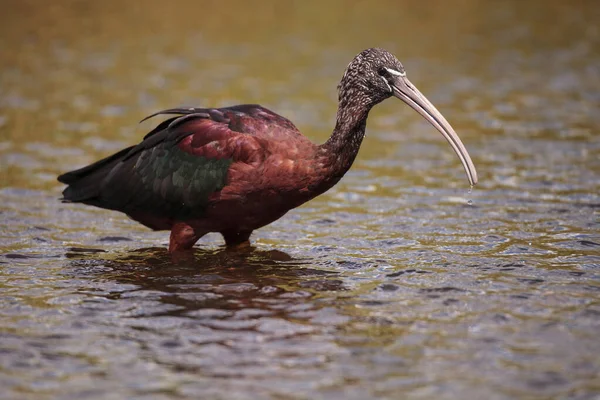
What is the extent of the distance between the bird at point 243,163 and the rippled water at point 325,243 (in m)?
0.44

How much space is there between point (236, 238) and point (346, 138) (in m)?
1.53

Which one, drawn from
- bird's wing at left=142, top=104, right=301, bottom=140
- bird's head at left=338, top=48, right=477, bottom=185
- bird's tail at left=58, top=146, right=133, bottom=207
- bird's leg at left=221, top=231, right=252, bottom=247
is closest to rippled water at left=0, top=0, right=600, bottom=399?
bird's leg at left=221, top=231, right=252, bottom=247

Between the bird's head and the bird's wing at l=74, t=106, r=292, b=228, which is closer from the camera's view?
the bird's head

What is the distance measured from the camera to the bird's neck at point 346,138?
25.8 ft

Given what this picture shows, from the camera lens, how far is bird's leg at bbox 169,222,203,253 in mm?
8461

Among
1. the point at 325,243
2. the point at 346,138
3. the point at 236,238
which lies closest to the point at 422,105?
the point at 346,138

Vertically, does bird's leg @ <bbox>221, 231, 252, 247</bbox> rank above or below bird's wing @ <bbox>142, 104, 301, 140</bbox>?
below

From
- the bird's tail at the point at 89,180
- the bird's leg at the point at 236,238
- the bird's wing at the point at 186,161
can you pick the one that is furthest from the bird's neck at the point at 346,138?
the bird's tail at the point at 89,180

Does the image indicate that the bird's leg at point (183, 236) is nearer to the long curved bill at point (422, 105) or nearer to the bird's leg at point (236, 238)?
the bird's leg at point (236, 238)

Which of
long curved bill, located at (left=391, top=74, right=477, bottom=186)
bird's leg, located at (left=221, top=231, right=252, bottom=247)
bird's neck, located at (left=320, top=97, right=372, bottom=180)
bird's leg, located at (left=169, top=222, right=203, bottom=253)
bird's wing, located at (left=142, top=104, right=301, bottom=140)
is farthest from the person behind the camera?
bird's leg, located at (left=221, top=231, right=252, bottom=247)

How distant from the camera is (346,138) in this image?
7898 millimetres

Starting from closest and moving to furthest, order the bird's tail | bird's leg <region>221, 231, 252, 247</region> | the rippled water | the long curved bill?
the rippled water → the long curved bill → bird's leg <region>221, 231, 252, 247</region> → the bird's tail

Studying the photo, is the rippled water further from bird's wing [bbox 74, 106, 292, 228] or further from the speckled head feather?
the speckled head feather

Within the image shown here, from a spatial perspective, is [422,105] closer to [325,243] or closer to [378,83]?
[378,83]
